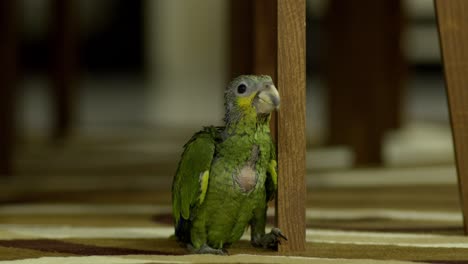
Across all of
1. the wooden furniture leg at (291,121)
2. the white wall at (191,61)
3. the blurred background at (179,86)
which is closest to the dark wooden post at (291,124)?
the wooden furniture leg at (291,121)

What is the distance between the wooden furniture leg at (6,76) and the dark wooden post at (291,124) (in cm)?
102

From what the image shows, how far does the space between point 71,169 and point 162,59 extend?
249 cm

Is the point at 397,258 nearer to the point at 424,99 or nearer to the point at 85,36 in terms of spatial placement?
the point at 424,99

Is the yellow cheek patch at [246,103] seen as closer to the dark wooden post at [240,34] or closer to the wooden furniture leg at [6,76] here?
the wooden furniture leg at [6,76]

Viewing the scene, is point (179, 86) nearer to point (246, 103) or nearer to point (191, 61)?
point (191, 61)

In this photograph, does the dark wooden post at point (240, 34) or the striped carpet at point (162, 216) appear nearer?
the striped carpet at point (162, 216)

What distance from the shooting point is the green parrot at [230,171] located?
3.67 feet

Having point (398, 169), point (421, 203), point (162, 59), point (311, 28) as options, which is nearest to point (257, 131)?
point (421, 203)

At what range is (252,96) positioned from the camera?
1.11 m

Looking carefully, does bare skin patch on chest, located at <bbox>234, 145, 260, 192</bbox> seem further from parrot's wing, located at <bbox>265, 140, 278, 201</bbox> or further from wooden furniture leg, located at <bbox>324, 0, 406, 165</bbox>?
wooden furniture leg, located at <bbox>324, 0, 406, 165</bbox>

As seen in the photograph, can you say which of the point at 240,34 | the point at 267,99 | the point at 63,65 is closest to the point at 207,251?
the point at 267,99

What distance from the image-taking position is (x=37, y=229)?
4.49ft

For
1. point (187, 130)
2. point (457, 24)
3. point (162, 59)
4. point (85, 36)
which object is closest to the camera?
point (457, 24)

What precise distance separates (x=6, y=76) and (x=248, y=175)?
108 centimetres
